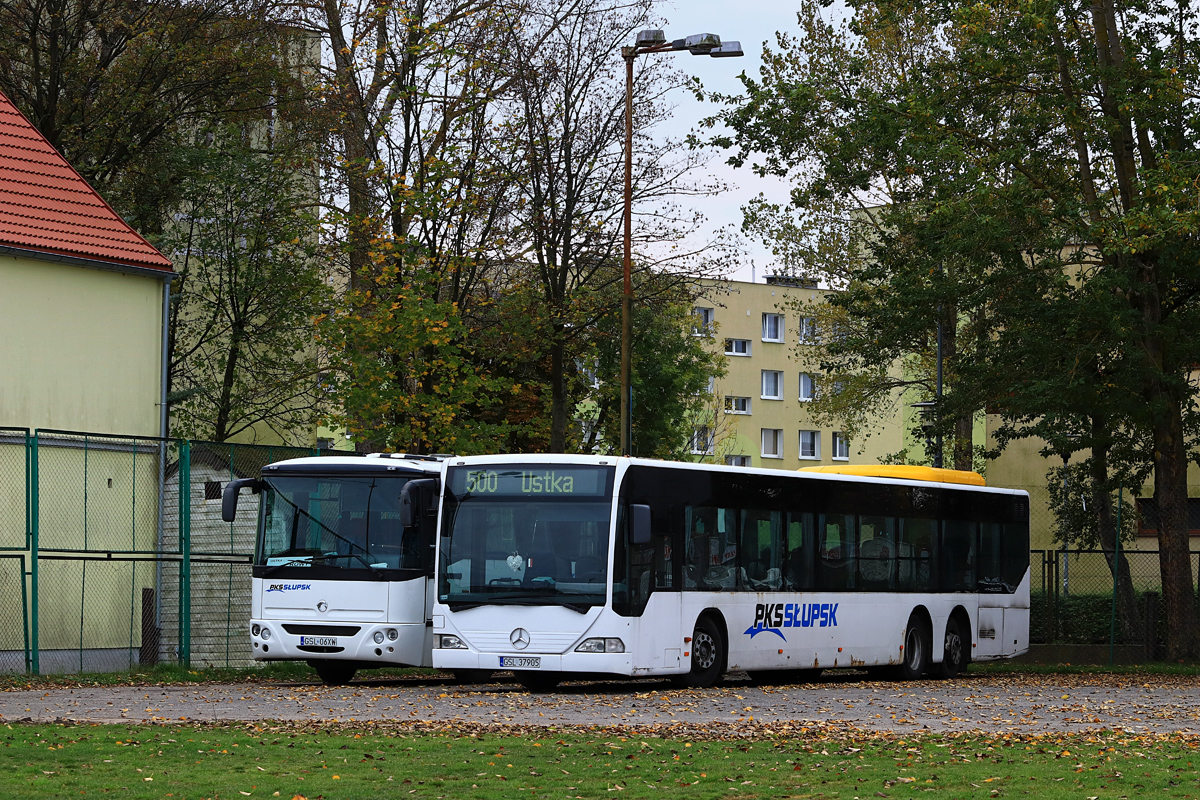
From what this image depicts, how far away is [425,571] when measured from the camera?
20.9 metres

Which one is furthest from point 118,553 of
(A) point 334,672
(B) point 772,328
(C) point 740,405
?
(B) point 772,328

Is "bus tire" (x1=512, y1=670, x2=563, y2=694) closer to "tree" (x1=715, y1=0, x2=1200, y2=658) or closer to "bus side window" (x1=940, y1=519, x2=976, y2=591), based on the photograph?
"bus side window" (x1=940, y1=519, x2=976, y2=591)

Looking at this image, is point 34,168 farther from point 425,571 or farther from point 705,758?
point 705,758

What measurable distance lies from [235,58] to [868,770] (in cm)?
2578

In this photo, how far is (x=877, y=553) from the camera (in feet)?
78.5

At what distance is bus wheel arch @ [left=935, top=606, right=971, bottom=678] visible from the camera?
25.3 m

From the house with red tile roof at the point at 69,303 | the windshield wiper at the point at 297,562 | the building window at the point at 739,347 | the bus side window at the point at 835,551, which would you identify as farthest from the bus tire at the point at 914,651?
the building window at the point at 739,347

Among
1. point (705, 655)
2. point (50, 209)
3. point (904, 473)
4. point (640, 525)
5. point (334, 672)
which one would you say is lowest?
point (334, 672)

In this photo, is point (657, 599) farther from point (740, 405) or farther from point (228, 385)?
point (740, 405)

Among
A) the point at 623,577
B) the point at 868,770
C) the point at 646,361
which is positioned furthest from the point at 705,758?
the point at 646,361

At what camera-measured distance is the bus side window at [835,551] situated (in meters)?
22.8

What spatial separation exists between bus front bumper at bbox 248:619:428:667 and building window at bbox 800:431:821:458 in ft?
235

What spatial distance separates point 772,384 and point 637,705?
74.8 metres

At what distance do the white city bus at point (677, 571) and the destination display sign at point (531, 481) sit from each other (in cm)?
2
